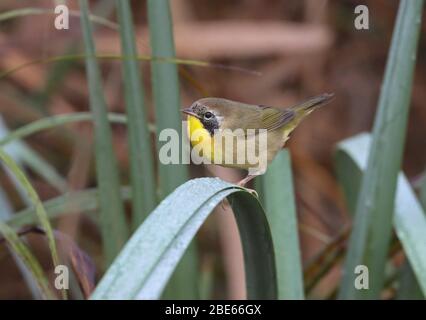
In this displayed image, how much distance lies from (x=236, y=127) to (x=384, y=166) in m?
0.38

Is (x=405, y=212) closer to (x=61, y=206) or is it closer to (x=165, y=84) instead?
(x=165, y=84)

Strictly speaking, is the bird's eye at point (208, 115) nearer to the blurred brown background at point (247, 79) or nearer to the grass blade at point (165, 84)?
the grass blade at point (165, 84)

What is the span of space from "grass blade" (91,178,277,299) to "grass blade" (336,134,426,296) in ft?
1.48

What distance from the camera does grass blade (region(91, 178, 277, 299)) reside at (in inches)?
39.6

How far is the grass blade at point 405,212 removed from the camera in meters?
1.74

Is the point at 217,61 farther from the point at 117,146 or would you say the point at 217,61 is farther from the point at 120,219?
the point at 120,219

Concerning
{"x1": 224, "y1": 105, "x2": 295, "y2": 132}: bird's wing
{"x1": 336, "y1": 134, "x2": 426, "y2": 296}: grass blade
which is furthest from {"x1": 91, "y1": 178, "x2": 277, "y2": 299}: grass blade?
{"x1": 224, "y1": 105, "x2": 295, "y2": 132}: bird's wing

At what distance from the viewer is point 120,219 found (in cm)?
184

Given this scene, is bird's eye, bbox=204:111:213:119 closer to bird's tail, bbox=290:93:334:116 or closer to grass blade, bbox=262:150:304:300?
grass blade, bbox=262:150:304:300

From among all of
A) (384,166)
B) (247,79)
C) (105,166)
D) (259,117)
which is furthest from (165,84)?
(247,79)

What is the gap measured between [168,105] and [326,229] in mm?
1998

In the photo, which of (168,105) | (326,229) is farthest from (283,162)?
(326,229)

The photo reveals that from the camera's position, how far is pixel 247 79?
3.77m

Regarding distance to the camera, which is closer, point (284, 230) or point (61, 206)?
point (284, 230)
